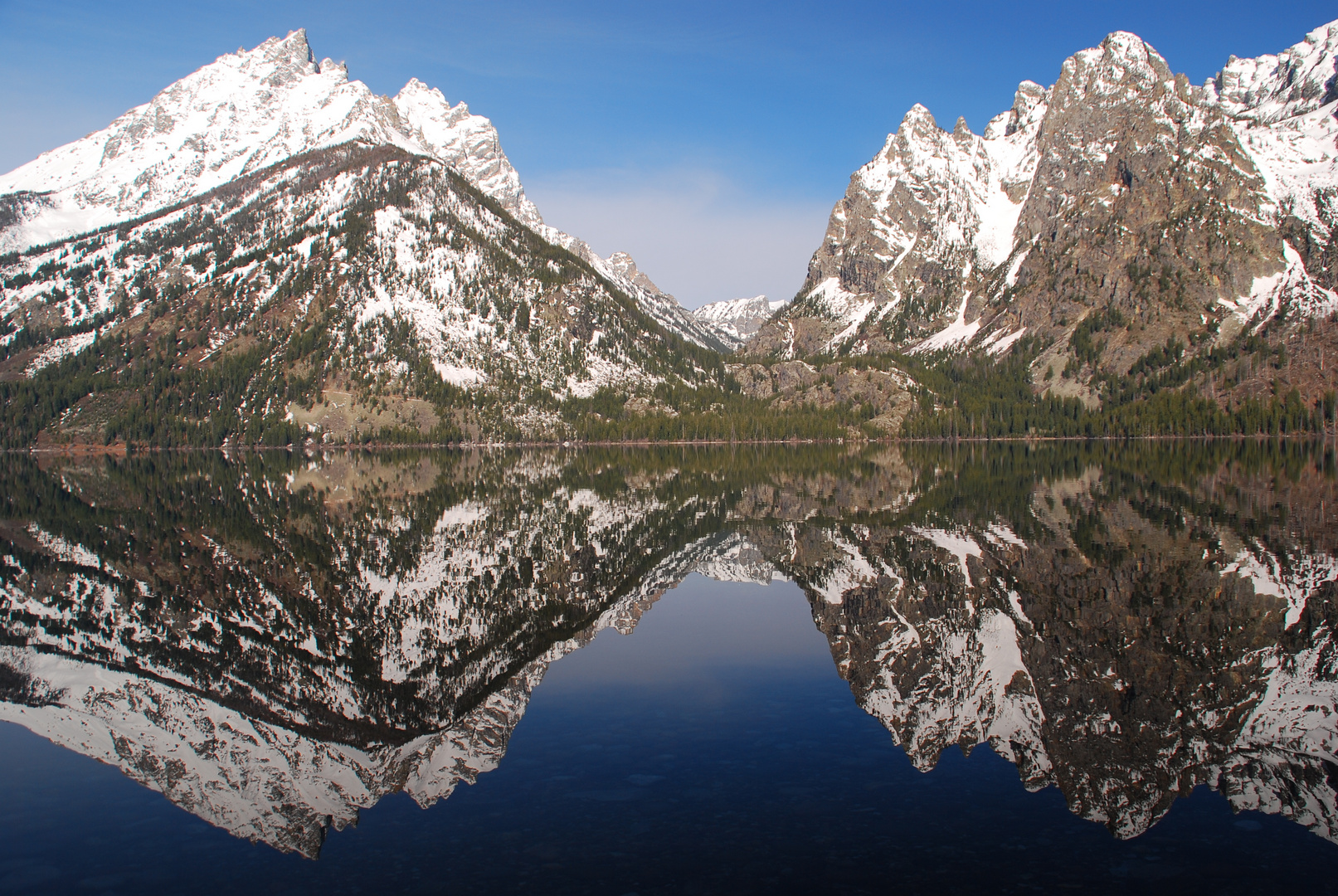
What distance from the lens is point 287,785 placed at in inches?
628

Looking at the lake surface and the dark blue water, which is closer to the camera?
the dark blue water

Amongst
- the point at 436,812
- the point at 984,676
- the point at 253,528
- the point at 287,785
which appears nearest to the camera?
the point at 436,812

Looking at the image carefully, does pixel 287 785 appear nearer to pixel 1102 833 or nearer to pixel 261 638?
pixel 261 638

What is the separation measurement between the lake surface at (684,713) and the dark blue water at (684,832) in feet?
0.22

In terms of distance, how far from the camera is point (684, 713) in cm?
1958

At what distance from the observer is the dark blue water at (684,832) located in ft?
40.1

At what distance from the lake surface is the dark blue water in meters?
0.07

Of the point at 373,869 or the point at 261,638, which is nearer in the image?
the point at 373,869

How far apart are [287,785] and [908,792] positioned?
10.8 m

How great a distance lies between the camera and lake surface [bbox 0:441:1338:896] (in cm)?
1297

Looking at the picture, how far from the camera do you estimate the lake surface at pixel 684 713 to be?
42.5 feet

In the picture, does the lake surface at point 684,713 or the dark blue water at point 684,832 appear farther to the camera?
the lake surface at point 684,713

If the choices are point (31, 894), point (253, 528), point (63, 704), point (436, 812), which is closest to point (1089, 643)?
point (436, 812)

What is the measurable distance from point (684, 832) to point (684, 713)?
5.91 m
